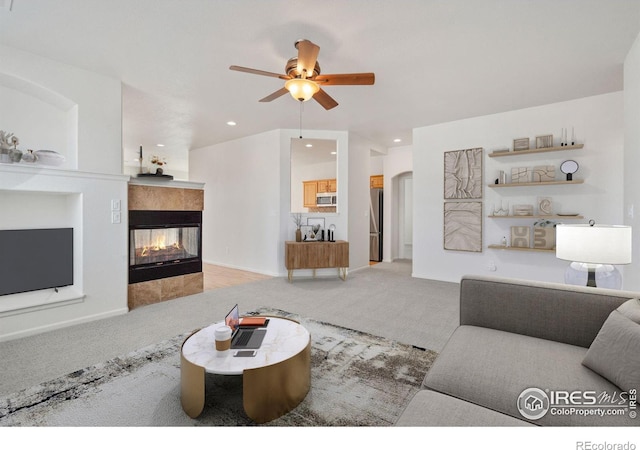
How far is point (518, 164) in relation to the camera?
4324 mm

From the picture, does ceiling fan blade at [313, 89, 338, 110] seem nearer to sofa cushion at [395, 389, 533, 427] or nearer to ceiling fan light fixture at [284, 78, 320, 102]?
ceiling fan light fixture at [284, 78, 320, 102]

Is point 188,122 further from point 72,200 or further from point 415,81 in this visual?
point 415,81

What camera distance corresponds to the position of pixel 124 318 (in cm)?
319

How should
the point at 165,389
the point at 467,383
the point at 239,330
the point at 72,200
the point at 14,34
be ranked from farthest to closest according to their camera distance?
the point at 72,200, the point at 14,34, the point at 239,330, the point at 165,389, the point at 467,383

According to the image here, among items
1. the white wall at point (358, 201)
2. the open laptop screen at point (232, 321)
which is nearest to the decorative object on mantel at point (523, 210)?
the white wall at point (358, 201)

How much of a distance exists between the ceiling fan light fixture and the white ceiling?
0.39 metres

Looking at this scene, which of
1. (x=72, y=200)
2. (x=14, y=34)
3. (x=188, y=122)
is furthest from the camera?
(x=188, y=122)

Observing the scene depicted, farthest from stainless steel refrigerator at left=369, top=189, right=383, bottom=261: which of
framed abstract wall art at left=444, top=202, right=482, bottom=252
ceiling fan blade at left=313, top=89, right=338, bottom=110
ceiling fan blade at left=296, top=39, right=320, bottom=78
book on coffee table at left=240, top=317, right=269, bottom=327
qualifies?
book on coffee table at left=240, top=317, right=269, bottom=327

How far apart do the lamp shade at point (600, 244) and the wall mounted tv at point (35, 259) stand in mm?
4392

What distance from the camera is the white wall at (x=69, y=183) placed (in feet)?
9.00

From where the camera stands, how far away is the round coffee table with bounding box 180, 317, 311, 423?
4.89 ft

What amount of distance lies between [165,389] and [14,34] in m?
3.21
